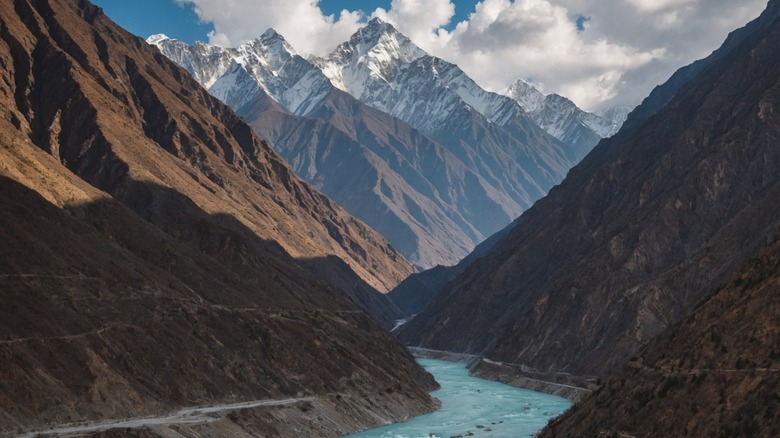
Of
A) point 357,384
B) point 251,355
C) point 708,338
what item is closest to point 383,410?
point 357,384

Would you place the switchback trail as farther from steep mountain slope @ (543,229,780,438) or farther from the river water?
steep mountain slope @ (543,229,780,438)

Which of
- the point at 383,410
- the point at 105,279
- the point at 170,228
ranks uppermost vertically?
the point at 170,228

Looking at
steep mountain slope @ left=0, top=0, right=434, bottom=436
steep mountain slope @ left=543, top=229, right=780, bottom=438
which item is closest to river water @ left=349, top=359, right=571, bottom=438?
steep mountain slope @ left=0, top=0, right=434, bottom=436

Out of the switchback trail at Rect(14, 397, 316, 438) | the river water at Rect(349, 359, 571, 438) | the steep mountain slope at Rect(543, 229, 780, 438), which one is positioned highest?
the steep mountain slope at Rect(543, 229, 780, 438)

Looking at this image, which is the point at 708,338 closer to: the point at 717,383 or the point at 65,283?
the point at 717,383

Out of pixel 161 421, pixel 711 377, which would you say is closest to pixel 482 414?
pixel 161 421

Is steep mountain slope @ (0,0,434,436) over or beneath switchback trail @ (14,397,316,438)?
over
